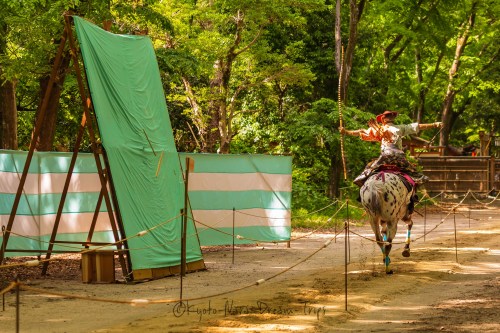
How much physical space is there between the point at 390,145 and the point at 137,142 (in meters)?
4.77

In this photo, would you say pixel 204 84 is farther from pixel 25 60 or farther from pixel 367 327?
pixel 367 327

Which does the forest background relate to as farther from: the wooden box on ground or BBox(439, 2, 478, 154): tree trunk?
the wooden box on ground

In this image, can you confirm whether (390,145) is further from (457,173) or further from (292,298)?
(457,173)

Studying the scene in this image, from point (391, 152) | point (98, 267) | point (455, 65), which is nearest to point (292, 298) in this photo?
point (98, 267)

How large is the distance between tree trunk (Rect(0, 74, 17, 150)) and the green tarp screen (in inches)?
349

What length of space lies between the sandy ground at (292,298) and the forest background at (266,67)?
472 centimetres

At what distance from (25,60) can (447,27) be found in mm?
23401

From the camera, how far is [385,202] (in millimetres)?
16125

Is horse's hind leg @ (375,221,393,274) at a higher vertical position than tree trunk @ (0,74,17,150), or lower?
lower

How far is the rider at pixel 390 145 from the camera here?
16.9m

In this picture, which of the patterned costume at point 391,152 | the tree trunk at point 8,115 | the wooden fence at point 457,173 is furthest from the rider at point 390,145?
the wooden fence at point 457,173

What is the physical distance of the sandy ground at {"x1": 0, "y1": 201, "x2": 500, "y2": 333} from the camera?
10.8 meters

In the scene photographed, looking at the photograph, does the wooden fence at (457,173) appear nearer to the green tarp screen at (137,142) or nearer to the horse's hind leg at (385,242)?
the horse's hind leg at (385,242)

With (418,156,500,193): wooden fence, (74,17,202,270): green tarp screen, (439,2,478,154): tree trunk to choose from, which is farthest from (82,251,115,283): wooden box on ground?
(439,2,478,154): tree trunk
